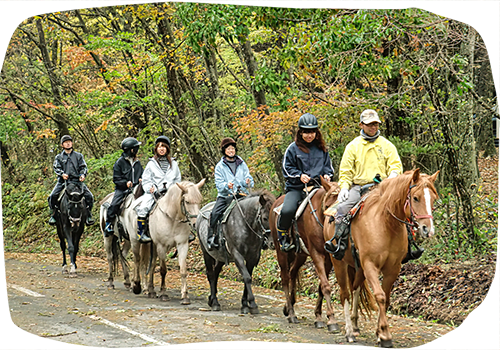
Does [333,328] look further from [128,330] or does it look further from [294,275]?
[128,330]

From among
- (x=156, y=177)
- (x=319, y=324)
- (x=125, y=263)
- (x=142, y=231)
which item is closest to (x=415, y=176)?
(x=319, y=324)

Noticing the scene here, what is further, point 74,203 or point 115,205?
point 74,203

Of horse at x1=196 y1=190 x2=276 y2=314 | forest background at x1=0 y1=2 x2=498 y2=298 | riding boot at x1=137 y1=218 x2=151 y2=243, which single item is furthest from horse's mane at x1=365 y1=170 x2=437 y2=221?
riding boot at x1=137 y1=218 x2=151 y2=243

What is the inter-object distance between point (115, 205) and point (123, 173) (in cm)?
75

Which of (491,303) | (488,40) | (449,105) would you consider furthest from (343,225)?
(449,105)

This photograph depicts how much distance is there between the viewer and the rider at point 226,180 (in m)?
9.78

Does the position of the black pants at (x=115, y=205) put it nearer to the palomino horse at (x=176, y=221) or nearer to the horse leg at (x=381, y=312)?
the palomino horse at (x=176, y=221)

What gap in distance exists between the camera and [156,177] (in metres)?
11.2

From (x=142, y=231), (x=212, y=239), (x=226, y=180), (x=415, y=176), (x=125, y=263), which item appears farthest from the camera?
(x=125, y=263)

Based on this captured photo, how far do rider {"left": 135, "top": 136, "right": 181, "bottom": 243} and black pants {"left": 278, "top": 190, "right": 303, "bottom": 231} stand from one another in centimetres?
357

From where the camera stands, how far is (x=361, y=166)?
23.8 feet

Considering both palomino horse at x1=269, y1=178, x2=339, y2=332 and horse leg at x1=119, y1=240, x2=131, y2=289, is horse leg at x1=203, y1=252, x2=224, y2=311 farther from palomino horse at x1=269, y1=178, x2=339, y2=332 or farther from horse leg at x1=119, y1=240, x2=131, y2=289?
horse leg at x1=119, y1=240, x2=131, y2=289

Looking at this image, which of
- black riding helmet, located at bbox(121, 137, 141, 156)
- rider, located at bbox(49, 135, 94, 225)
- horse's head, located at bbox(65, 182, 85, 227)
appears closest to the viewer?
black riding helmet, located at bbox(121, 137, 141, 156)

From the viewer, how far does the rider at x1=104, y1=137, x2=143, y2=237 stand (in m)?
12.3
